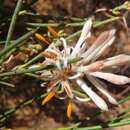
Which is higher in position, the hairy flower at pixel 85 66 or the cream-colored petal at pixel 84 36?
the cream-colored petal at pixel 84 36

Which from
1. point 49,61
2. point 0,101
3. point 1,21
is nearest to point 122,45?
point 0,101

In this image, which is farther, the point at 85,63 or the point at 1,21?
the point at 1,21

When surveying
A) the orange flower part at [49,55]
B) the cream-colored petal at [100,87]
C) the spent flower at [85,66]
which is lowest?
the cream-colored petal at [100,87]

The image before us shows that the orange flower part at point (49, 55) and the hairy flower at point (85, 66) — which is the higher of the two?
the orange flower part at point (49, 55)

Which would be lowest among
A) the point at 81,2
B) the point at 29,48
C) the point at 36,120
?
the point at 36,120

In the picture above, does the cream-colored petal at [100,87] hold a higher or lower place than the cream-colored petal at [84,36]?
lower

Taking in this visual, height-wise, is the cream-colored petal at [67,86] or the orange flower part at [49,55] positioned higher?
the orange flower part at [49,55]

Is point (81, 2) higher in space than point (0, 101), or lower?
higher

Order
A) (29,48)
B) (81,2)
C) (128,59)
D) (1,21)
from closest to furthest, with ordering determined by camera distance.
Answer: (128,59)
(29,48)
(1,21)
(81,2)

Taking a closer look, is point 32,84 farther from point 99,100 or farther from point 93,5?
point 99,100
